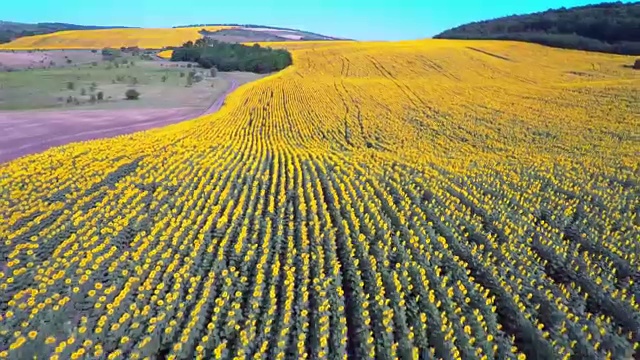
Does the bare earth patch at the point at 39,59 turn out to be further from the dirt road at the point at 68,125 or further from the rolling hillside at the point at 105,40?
the dirt road at the point at 68,125

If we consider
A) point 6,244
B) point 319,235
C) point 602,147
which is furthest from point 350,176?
point 602,147

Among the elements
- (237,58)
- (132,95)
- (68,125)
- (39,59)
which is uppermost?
(39,59)

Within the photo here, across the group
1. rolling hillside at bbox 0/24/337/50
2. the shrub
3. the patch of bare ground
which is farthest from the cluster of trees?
rolling hillside at bbox 0/24/337/50

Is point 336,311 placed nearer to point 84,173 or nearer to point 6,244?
point 6,244

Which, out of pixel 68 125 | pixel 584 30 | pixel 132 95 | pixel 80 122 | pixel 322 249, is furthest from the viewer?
pixel 584 30

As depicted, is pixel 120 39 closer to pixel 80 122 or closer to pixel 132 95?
pixel 132 95

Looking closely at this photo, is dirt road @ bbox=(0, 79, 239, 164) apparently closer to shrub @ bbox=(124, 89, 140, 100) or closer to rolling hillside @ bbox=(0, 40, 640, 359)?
rolling hillside @ bbox=(0, 40, 640, 359)

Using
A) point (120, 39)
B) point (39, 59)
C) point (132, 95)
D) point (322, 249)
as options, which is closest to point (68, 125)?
point (132, 95)
